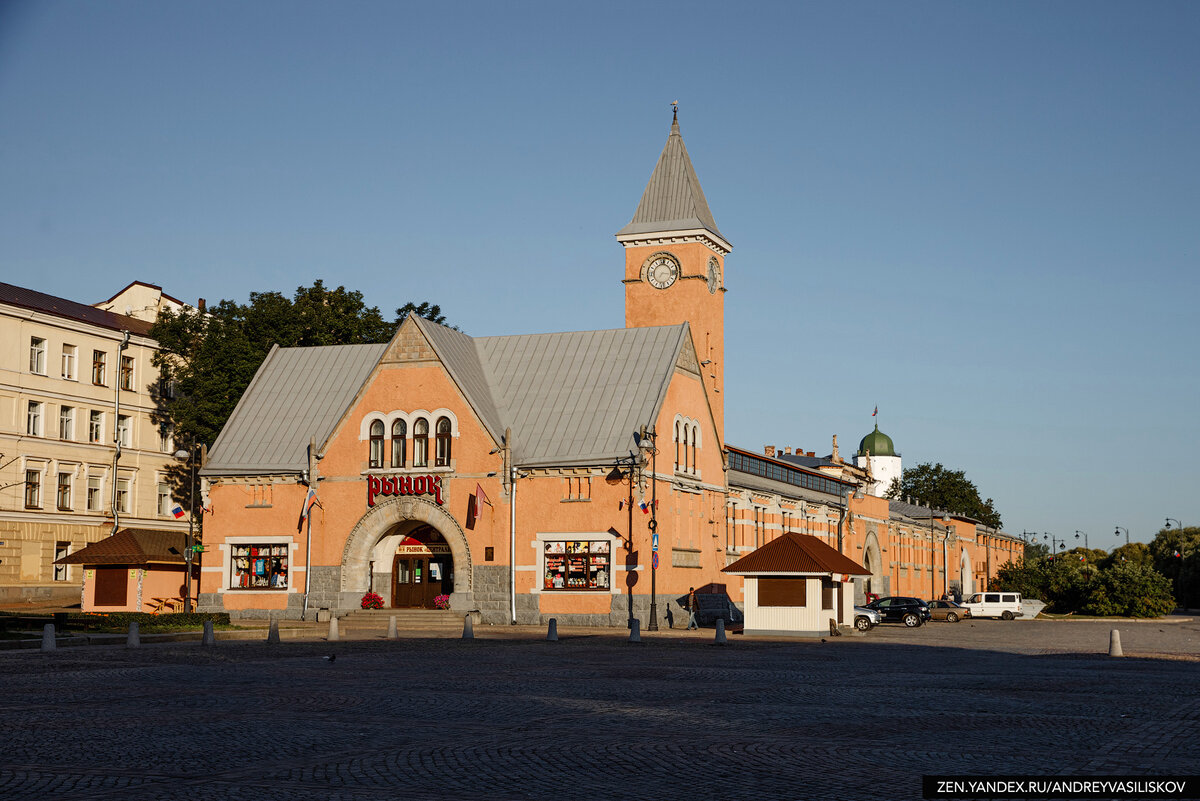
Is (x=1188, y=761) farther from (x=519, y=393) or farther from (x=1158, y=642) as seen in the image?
(x=519, y=393)

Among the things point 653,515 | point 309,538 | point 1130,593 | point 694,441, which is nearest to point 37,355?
point 309,538

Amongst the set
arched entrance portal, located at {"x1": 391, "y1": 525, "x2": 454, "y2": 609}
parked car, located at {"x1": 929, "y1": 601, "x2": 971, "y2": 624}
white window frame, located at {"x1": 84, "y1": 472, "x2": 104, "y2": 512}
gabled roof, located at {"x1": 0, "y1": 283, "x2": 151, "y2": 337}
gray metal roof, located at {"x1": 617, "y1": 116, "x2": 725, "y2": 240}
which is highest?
gray metal roof, located at {"x1": 617, "y1": 116, "x2": 725, "y2": 240}

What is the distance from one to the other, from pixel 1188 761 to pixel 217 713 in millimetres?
12322

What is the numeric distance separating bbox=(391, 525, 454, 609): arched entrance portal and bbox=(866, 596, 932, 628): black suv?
21.5 m

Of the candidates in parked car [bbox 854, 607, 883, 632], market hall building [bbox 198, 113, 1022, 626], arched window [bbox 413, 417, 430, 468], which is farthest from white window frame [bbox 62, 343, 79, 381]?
parked car [bbox 854, 607, 883, 632]

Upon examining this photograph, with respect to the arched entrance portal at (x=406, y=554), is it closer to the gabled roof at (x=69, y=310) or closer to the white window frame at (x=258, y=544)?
the white window frame at (x=258, y=544)

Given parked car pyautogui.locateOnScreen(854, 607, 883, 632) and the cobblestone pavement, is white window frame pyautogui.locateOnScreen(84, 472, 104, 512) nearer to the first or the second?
parked car pyautogui.locateOnScreen(854, 607, 883, 632)

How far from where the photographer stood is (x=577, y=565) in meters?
51.9

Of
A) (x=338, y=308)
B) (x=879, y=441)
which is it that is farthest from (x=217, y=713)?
(x=879, y=441)

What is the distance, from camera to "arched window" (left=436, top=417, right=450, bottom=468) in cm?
5431

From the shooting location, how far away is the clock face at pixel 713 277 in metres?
66.9

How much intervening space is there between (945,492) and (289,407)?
101922mm

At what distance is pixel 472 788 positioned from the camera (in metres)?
12.1

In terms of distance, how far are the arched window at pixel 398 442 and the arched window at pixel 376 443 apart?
0.59 metres
